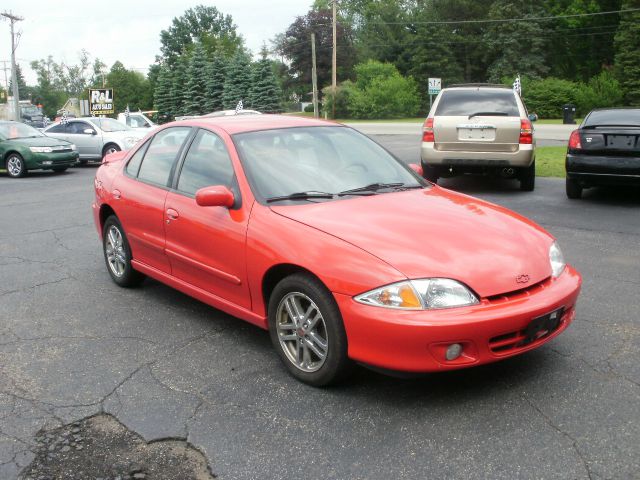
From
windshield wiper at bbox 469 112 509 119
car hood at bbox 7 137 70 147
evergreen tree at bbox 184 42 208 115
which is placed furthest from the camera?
evergreen tree at bbox 184 42 208 115

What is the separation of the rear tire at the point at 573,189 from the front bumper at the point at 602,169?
0.12 meters

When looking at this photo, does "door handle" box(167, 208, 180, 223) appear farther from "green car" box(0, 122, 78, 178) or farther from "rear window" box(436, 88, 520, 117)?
"green car" box(0, 122, 78, 178)

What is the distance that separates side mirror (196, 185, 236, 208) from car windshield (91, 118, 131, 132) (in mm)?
17770

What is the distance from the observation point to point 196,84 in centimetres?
5516

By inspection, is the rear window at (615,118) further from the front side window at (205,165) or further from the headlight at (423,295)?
the headlight at (423,295)

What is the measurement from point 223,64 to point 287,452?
5295 cm

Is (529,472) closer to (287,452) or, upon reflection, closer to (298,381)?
(287,452)

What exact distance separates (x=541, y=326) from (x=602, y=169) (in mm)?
6882

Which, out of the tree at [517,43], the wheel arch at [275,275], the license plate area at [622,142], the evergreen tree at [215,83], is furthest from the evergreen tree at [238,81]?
the wheel arch at [275,275]

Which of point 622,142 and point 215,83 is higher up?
point 215,83

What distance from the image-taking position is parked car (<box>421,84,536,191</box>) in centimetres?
1103

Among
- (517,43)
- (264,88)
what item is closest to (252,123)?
(264,88)

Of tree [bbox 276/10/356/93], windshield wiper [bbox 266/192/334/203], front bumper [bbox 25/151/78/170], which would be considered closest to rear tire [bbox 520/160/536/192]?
windshield wiper [bbox 266/192/334/203]

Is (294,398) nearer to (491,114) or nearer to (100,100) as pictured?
(491,114)
